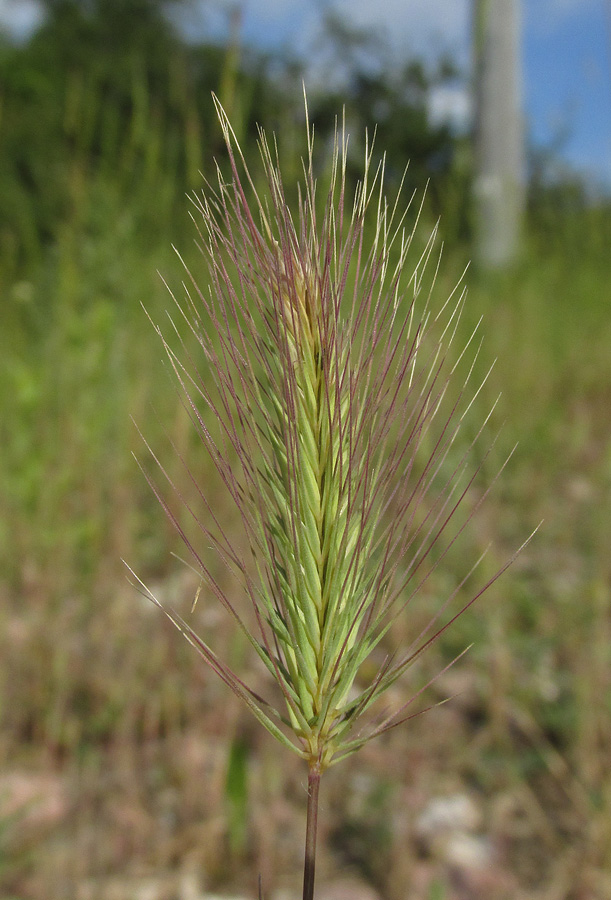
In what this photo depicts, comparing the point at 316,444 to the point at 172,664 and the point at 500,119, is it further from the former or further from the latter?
the point at 500,119

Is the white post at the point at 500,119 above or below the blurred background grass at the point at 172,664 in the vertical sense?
above

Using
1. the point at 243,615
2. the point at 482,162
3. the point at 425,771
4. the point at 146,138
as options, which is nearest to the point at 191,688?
the point at 243,615

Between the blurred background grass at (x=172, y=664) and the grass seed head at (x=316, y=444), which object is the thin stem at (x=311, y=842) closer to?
the grass seed head at (x=316, y=444)

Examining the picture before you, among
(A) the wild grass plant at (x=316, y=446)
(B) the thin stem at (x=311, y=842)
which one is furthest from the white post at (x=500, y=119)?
(B) the thin stem at (x=311, y=842)

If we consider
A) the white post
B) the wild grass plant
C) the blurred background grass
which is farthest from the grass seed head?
the white post

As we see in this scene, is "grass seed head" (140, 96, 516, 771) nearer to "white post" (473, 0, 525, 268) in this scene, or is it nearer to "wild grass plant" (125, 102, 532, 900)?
"wild grass plant" (125, 102, 532, 900)

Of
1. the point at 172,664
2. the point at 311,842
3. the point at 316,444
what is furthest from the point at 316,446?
the point at 172,664

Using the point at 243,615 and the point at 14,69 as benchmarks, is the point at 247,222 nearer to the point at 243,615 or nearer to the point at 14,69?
the point at 243,615

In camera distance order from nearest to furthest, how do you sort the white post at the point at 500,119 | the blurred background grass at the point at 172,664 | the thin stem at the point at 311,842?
the thin stem at the point at 311,842
the blurred background grass at the point at 172,664
the white post at the point at 500,119
